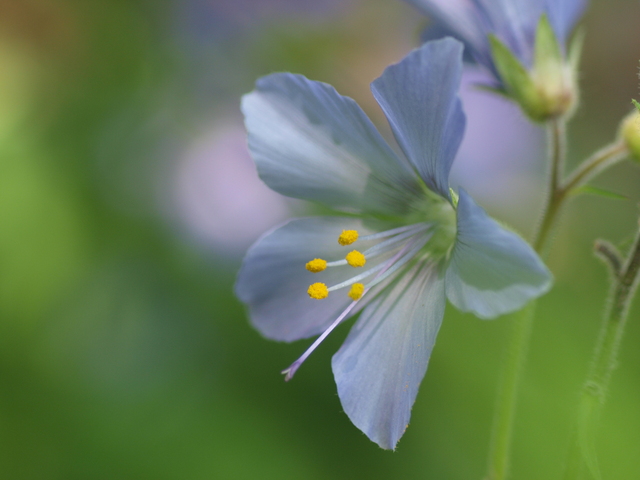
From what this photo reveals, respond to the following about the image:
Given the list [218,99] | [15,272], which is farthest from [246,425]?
[218,99]

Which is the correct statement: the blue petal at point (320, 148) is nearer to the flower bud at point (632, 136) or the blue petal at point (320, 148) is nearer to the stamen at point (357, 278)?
the stamen at point (357, 278)

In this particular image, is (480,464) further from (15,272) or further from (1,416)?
(15,272)

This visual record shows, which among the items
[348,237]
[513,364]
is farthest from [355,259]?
[513,364]

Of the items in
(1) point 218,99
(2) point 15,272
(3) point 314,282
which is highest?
(1) point 218,99

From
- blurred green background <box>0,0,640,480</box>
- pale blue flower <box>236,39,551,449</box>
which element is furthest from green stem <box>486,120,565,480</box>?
blurred green background <box>0,0,640,480</box>

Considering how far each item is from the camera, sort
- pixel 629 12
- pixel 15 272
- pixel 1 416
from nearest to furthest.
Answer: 1. pixel 1 416
2. pixel 15 272
3. pixel 629 12

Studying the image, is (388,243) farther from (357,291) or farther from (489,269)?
(489,269)
